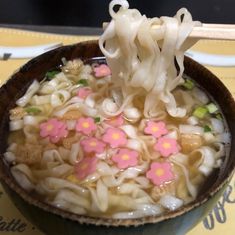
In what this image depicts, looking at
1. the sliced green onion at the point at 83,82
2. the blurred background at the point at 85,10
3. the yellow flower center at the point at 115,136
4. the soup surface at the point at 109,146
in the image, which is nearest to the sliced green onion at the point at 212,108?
the soup surface at the point at 109,146

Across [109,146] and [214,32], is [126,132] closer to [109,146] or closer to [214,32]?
[109,146]

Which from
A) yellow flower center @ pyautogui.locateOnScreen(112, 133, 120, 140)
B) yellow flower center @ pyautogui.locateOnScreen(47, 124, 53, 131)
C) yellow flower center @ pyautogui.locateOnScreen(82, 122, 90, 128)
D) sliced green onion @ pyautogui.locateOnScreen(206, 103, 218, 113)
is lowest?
yellow flower center @ pyautogui.locateOnScreen(47, 124, 53, 131)

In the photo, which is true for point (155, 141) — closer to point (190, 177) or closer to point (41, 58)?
point (190, 177)

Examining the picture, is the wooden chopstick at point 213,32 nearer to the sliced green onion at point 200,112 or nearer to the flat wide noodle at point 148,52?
the flat wide noodle at point 148,52

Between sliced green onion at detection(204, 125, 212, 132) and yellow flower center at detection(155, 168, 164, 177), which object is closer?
yellow flower center at detection(155, 168, 164, 177)

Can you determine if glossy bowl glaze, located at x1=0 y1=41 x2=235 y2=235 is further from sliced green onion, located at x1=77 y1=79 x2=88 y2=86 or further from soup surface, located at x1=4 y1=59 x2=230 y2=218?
sliced green onion, located at x1=77 y1=79 x2=88 y2=86

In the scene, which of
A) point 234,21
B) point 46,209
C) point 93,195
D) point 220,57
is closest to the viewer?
point 46,209

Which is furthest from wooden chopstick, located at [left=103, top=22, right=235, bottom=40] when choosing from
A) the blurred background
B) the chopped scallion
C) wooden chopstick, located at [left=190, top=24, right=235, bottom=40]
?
the blurred background

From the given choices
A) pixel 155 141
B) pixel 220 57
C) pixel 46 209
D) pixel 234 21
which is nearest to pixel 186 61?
pixel 155 141
